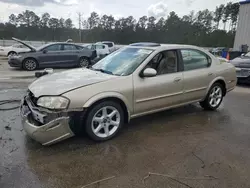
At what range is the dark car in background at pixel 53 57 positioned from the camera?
38.1ft

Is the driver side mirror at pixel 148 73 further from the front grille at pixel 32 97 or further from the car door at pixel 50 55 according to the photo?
the car door at pixel 50 55

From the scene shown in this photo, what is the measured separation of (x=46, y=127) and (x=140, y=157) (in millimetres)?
Answer: 1348

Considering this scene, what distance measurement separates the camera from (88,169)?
285 centimetres

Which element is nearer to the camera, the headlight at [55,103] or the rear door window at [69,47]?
the headlight at [55,103]

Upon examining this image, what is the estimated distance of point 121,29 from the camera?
47312 millimetres

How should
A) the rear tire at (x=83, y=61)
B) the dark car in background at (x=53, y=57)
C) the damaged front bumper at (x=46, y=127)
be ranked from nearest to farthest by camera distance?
the damaged front bumper at (x=46, y=127)
the dark car in background at (x=53, y=57)
the rear tire at (x=83, y=61)

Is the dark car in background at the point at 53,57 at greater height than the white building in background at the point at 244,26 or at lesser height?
lesser

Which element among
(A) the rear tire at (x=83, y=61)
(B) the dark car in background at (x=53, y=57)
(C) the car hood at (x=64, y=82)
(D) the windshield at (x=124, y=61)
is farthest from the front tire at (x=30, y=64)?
(C) the car hood at (x=64, y=82)

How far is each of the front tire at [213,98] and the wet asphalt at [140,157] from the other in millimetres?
732

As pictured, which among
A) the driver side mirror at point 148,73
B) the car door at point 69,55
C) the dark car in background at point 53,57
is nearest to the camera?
the driver side mirror at point 148,73

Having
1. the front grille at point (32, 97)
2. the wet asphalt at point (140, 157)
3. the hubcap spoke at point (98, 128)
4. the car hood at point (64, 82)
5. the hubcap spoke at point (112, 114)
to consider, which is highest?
the car hood at point (64, 82)

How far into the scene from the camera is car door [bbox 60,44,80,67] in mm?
12617

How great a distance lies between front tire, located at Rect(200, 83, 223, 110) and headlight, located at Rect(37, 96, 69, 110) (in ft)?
11.0

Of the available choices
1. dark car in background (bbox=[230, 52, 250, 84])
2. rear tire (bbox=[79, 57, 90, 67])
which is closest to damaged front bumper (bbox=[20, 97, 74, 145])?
dark car in background (bbox=[230, 52, 250, 84])
